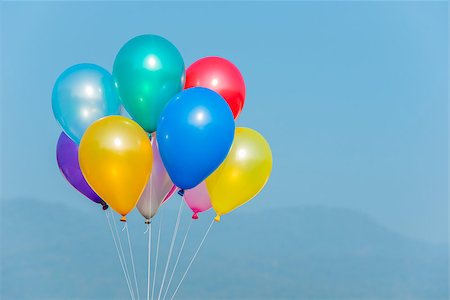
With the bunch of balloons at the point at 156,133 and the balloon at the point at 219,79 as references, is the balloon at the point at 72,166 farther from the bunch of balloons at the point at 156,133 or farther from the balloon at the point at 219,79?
the balloon at the point at 219,79

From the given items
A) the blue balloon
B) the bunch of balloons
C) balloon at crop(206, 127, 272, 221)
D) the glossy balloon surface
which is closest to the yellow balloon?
the bunch of balloons

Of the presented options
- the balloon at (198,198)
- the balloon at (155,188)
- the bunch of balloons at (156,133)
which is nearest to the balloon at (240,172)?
the bunch of balloons at (156,133)

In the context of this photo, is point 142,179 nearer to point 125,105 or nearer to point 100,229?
point 125,105

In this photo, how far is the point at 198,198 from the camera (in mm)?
5234

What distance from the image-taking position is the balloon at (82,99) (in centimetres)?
489

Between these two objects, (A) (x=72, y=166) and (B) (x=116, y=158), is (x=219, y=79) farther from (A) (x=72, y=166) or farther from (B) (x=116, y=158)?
(A) (x=72, y=166)

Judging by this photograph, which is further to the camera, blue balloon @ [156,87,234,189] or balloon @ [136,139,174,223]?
balloon @ [136,139,174,223]

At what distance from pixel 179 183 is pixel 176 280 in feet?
26.4

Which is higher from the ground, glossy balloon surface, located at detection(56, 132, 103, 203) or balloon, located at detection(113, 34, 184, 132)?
balloon, located at detection(113, 34, 184, 132)

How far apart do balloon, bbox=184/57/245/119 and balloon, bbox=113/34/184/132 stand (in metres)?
0.17

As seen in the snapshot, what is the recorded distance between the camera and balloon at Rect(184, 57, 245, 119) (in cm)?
501

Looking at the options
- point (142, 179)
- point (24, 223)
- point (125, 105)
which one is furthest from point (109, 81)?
point (24, 223)

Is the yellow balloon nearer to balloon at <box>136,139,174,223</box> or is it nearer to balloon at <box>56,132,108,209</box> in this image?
balloon at <box>136,139,174,223</box>

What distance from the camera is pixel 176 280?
41.3 ft
